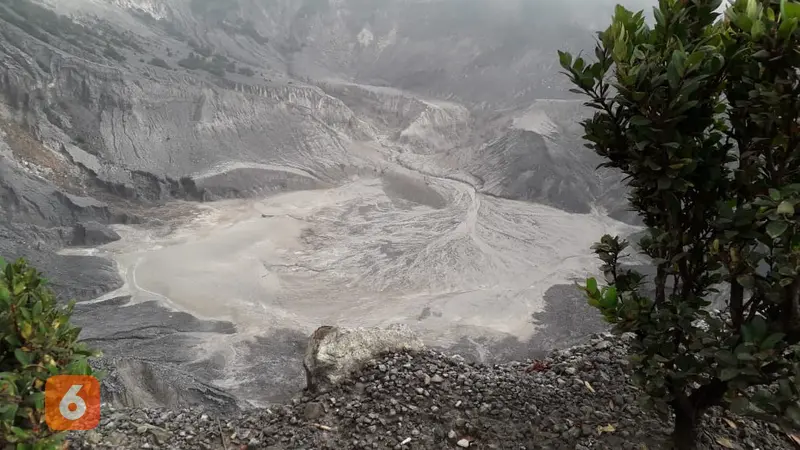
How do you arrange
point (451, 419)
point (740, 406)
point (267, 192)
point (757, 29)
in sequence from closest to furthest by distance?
point (757, 29)
point (740, 406)
point (451, 419)
point (267, 192)

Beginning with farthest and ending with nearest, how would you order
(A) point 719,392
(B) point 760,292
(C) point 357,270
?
(C) point 357,270
(A) point 719,392
(B) point 760,292

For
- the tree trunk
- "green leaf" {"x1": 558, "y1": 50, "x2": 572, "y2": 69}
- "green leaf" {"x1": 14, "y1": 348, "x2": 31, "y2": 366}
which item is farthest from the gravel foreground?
"green leaf" {"x1": 558, "y1": 50, "x2": 572, "y2": 69}

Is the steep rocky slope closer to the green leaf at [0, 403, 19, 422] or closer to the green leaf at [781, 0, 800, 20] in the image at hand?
the green leaf at [781, 0, 800, 20]

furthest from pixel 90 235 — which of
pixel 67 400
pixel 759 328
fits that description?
pixel 759 328

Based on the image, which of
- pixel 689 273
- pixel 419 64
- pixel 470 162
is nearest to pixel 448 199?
pixel 470 162

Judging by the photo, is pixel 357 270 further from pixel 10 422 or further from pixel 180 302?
pixel 10 422

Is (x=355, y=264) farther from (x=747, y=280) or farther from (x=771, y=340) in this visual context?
(x=771, y=340)
